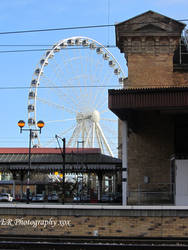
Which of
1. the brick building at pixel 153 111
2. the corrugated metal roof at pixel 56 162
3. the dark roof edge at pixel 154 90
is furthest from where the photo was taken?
the corrugated metal roof at pixel 56 162

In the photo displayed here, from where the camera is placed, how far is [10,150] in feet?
178

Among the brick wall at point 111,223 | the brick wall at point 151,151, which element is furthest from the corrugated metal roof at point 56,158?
the brick wall at point 111,223

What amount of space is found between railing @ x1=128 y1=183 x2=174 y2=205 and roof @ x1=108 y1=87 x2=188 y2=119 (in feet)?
24.8

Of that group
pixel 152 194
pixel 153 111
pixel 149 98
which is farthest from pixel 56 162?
pixel 149 98

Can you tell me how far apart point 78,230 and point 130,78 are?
19.5 metres

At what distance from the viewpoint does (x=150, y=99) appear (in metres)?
27.1

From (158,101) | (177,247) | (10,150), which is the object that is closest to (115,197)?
(10,150)

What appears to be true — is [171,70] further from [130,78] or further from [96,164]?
[96,164]

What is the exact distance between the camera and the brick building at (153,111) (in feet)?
90.0

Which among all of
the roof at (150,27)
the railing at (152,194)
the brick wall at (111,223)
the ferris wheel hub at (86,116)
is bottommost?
the brick wall at (111,223)

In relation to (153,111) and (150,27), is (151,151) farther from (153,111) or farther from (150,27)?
(150,27)

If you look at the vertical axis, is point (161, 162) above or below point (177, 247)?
above

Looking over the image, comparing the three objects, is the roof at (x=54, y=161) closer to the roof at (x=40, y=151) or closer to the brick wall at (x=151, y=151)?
the roof at (x=40, y=151)

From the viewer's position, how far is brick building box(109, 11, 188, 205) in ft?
90.0
